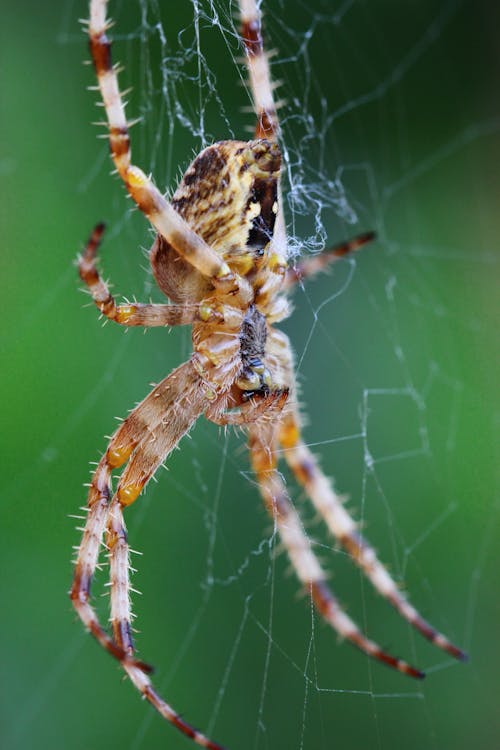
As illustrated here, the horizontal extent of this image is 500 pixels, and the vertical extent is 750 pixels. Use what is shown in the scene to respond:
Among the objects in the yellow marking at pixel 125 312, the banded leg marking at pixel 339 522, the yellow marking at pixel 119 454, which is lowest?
the banded leg marking at pixel 339 522

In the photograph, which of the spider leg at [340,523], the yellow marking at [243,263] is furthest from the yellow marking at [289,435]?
the yellow marking at [243,263]

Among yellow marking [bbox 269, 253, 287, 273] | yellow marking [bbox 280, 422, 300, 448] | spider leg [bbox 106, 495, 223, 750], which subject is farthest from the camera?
yellow marking [bbox 280, 422, 300, 448]

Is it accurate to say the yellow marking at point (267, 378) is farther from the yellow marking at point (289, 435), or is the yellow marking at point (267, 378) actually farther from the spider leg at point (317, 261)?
the yellow marking at point (289, 435)

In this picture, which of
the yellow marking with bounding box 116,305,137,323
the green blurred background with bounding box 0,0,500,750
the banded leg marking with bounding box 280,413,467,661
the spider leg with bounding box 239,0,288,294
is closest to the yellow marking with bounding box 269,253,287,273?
the spider leg with bounding box 239,0,288,294

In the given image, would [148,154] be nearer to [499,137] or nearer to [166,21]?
[166,21]

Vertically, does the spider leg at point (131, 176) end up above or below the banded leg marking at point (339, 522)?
above

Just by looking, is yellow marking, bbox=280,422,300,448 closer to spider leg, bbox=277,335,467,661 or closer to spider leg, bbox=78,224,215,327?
spider leg, bbox=277,335,467,661

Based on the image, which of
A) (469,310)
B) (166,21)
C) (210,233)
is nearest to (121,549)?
(210,233)

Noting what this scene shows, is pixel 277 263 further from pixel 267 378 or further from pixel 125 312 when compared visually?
pixel 125 312
